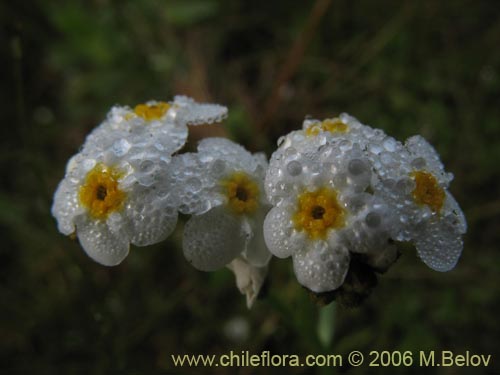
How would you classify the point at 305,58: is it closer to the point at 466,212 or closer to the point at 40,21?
the point at 466,212

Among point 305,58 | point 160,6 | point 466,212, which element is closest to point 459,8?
point 305,58

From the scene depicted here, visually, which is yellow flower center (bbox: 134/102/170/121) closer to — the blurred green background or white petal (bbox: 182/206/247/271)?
white petal (bbox: 182/206/247/271)

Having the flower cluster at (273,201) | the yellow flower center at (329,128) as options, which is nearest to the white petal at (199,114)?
the flower cluster at (273,201)

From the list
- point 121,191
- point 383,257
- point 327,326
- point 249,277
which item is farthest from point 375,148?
point 327,326

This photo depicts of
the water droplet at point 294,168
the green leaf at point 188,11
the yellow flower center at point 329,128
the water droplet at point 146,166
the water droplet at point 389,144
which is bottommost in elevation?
the water droplet at point 294,168

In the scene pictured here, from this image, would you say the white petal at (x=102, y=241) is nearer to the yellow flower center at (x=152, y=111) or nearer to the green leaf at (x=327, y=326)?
the yellow flower center at (x=152, y=111)

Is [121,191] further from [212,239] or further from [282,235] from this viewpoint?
[282,235]
